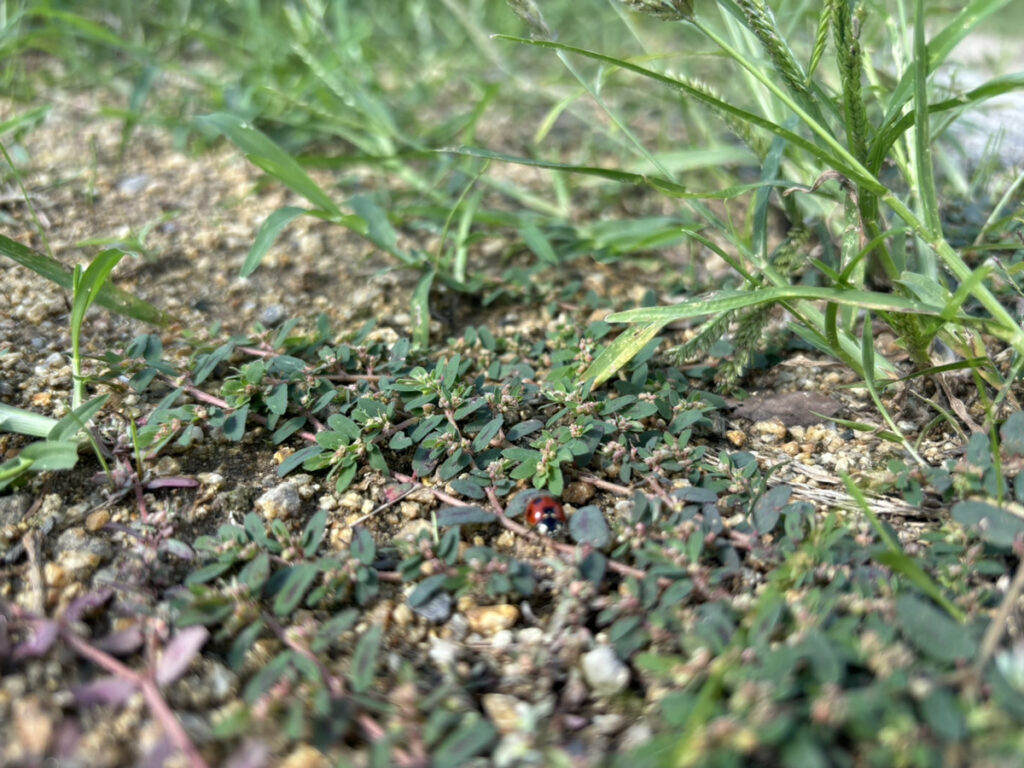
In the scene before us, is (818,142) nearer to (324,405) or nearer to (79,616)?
(324,405)

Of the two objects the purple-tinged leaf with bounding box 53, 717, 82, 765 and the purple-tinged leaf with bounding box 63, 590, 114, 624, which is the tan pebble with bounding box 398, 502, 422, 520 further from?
the purple-tinged leaf with bounding box 53, 717, 82, 765

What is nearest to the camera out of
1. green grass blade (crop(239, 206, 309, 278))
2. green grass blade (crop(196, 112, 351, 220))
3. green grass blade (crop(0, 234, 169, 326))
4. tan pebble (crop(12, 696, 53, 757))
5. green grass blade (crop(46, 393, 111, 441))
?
tan pebble (crop(12, 696, 53, 757))

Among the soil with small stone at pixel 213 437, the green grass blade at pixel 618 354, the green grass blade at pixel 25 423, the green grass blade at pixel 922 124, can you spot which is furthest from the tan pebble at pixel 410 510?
the green grass blade at pixel 922 124

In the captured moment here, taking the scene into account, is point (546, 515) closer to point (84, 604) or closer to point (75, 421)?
point (84, 604)

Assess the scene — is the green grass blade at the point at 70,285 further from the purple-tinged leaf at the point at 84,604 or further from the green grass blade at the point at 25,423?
the purple-tinged leaf at the point at 84,604

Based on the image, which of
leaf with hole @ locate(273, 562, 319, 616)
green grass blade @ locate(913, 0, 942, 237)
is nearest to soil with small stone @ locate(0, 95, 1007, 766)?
leaf with hole @ locate(273, 562, 319, 616)

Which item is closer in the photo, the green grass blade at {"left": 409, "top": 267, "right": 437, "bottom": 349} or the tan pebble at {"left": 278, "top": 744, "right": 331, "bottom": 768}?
the tan pebble at {"left": 278, "top": 744, "right": 331, "bottom": 768}
